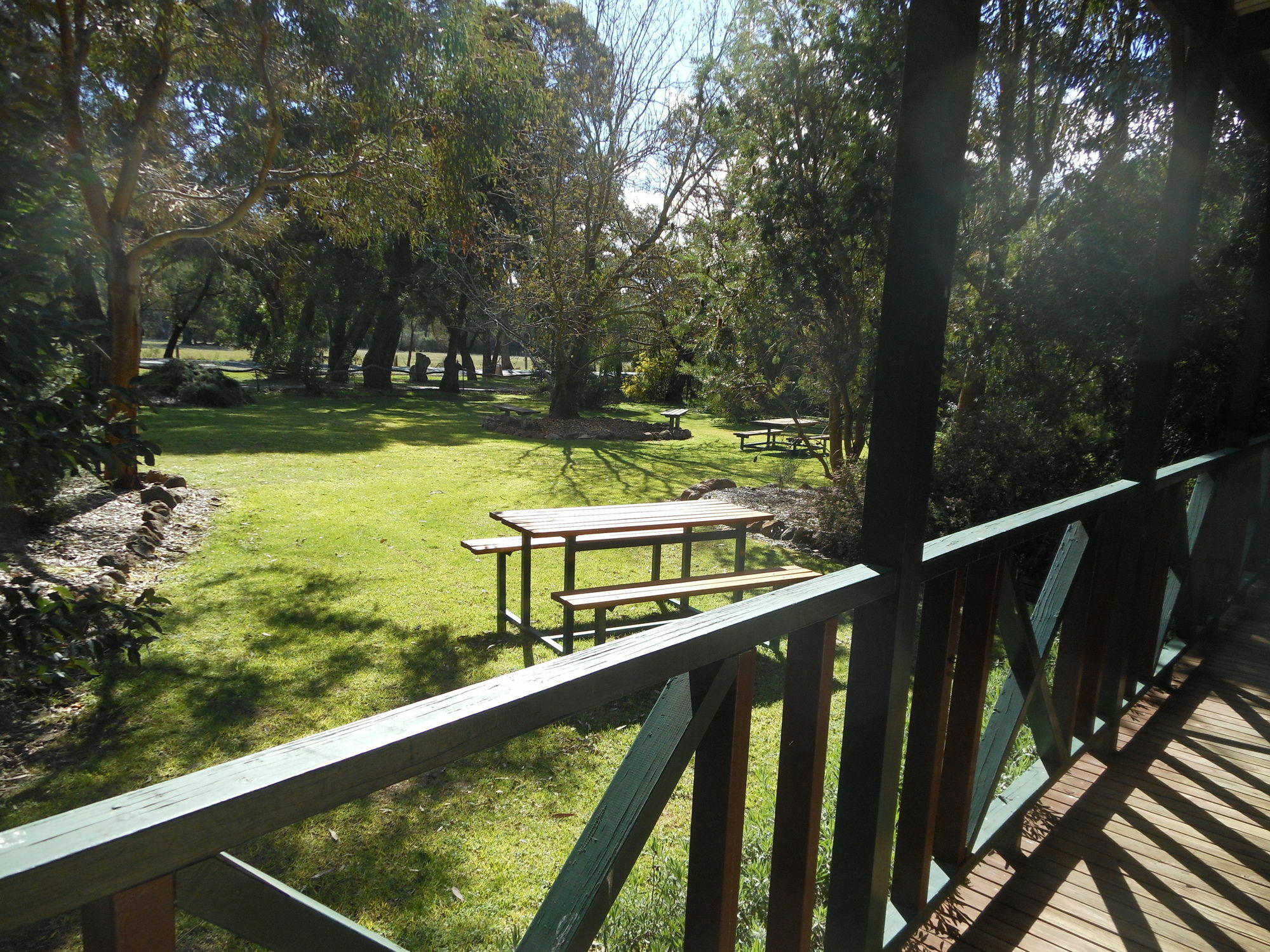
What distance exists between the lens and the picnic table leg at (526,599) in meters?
5.05

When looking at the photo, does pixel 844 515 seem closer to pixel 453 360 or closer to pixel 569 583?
pixel 569 583

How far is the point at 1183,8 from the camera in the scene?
2.56m

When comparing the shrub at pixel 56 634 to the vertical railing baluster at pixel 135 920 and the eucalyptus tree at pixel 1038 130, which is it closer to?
the vertical railing baluster at pixel 135 920

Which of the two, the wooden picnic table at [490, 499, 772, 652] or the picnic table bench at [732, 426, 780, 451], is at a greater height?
the wooden picnic table at [490, 499, 772, 652]

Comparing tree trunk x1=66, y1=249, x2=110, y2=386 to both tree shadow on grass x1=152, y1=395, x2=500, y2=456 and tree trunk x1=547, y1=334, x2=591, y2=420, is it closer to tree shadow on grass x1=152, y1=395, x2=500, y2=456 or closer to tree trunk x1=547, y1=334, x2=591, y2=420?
tree shadow on grass x1=152, y1=395, x2=500, y2=456

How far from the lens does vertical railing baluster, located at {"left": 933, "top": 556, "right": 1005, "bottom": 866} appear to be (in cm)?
199

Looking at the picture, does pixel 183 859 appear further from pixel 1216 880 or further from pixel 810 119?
pixel 810 119

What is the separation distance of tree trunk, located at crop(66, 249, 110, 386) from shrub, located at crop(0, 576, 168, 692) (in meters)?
0.90

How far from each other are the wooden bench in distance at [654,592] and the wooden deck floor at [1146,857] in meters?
1.94

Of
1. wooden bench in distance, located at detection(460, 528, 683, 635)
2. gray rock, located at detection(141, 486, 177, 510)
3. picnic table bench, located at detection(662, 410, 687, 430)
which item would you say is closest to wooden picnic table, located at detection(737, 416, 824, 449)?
picnic table bench, located at detection(662, 410, 687, 430)

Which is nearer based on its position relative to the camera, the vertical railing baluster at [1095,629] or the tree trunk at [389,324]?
the vertical railing baluster at [1095,629]

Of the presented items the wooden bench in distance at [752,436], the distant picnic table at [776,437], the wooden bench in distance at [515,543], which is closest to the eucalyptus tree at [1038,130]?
the wooden bench in distance at [515,543]

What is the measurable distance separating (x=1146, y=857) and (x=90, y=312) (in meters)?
12.1

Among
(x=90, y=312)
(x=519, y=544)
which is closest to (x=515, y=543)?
(x=519, y=544)
